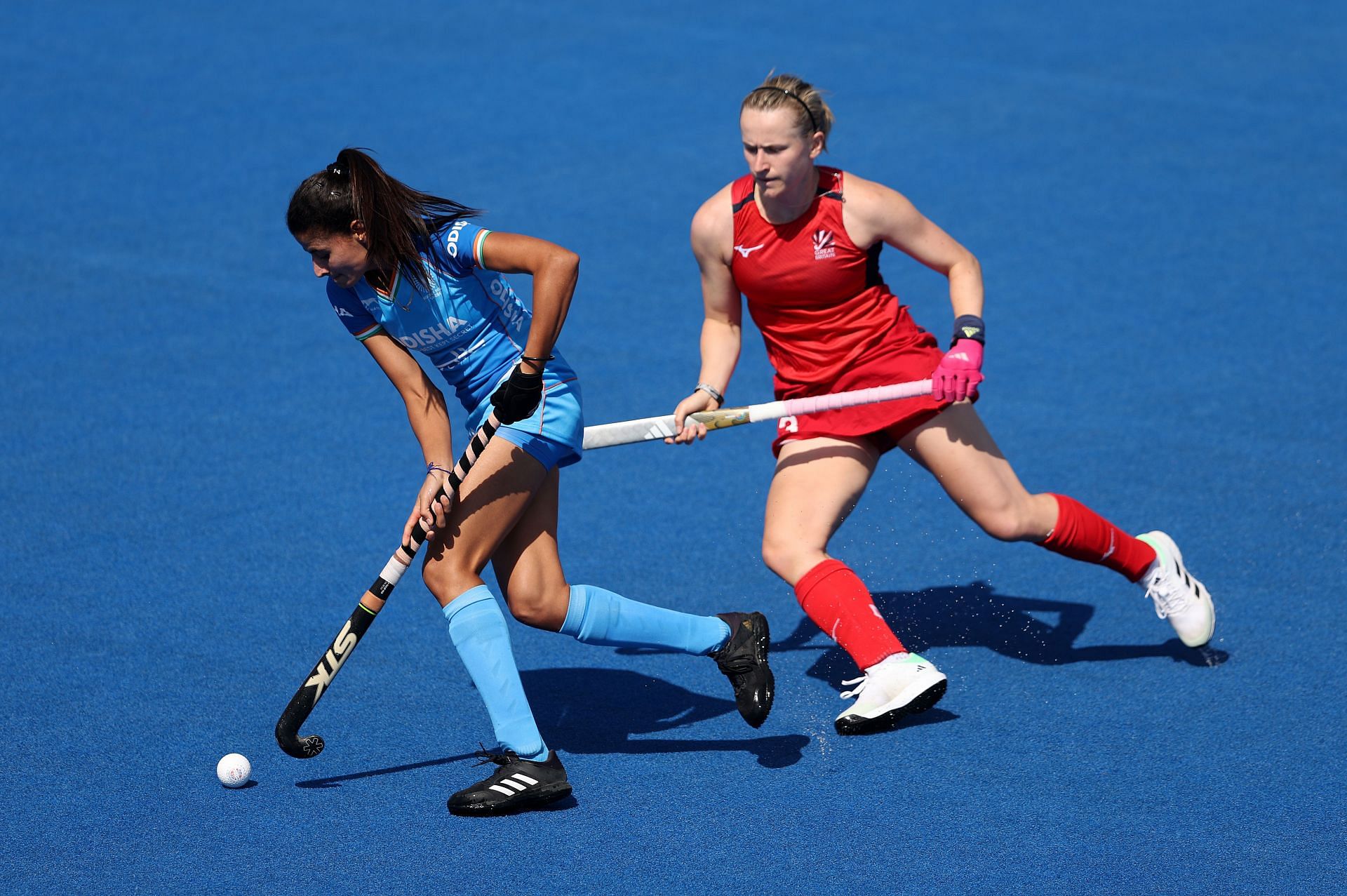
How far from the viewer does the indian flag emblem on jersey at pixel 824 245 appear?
3.87 m

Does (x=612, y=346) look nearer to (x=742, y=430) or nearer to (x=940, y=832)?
(x=742, y=430)

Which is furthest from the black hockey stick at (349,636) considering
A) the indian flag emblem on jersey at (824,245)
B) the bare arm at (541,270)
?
the indian flag emblem on jersey at (824,245)

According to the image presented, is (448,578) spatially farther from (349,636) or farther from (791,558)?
(791,558)

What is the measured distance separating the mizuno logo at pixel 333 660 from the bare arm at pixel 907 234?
1635mm

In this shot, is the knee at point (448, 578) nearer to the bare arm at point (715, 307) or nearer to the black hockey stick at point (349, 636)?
the black hockey stick at point (349, 636)

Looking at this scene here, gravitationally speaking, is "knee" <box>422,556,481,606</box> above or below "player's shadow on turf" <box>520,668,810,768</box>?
above

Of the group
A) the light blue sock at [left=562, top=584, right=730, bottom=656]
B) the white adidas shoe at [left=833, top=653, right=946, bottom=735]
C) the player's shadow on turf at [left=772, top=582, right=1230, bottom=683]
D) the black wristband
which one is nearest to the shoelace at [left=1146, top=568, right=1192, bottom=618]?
the player's shadow on turf at [left=772, top=582, right=1230, bottom=683]

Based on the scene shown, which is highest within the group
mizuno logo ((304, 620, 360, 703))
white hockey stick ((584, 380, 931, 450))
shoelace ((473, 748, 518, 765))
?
white hockey stick ((584, 380, 931, 450))

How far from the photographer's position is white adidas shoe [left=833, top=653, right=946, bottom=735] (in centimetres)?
373

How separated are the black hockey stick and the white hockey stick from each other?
353mm

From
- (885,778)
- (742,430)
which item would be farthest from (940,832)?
(742,430)

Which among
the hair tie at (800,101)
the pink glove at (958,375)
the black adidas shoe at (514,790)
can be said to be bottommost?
the black adidas shoe at (514,790)

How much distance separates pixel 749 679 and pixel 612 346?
320 centimetres

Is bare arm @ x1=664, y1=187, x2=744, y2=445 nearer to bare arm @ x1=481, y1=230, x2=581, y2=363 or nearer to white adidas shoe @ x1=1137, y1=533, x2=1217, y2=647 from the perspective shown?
bare arm @ x1=481, y1=230, x2=581, y2=363
